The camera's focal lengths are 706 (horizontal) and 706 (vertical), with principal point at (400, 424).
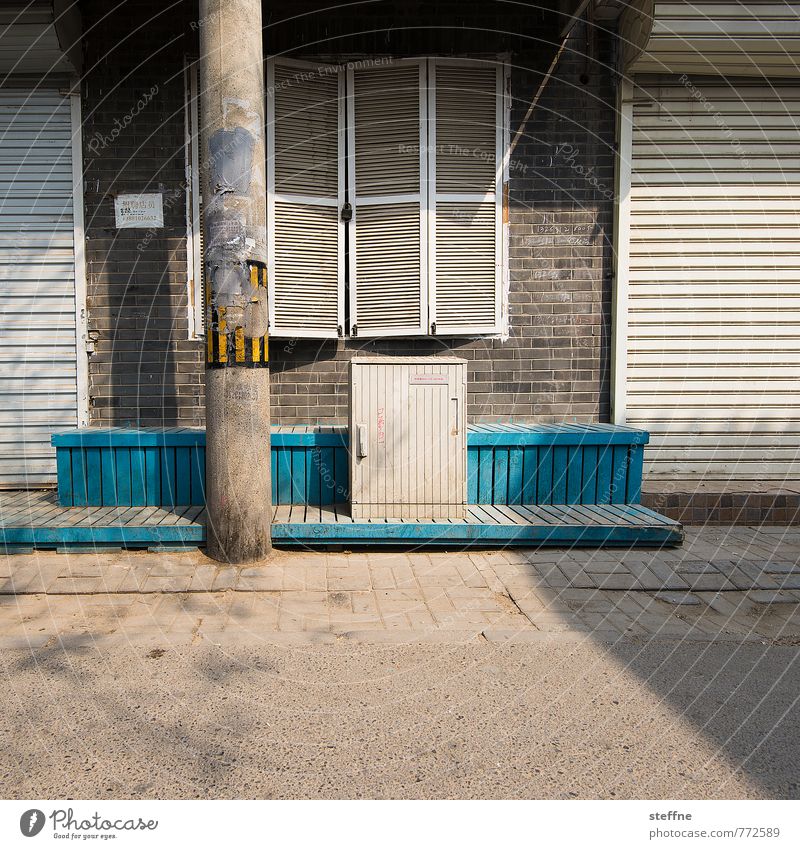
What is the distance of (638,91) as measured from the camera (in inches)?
296

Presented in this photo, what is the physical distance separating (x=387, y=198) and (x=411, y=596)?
4.55m

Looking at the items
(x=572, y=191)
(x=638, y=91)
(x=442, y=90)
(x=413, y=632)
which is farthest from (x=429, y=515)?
(x=638, y=91)

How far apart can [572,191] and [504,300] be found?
138 centimetres

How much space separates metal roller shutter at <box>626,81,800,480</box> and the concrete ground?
252cm

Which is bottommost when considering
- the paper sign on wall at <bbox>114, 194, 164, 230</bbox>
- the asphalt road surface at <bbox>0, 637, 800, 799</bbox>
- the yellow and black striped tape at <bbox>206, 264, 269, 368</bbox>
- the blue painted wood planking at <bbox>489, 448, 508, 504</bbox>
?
the asphalt road surface at <bbox>0, 637, 800, 799</bbox>

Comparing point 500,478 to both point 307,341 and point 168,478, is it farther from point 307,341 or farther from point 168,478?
point 168,478

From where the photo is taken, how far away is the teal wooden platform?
551cm

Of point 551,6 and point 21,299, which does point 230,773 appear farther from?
point 551,6

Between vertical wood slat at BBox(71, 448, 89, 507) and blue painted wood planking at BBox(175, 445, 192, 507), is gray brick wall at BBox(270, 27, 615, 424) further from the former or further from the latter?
vertical wood slat at BBox(71, 448, 89, 507)

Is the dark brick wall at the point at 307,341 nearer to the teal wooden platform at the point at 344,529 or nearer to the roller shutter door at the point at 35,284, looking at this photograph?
the roller shutter door at the point at 35,284

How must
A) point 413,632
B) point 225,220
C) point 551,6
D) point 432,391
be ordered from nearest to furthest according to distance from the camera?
point 413,632 → point 225,220 → point 432,391 → point 551,6

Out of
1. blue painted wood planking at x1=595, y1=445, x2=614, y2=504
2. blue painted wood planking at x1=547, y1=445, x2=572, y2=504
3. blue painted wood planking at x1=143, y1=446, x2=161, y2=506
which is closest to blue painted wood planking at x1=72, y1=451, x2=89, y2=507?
blue painted wood planking at x1=143, y1=446, x2=161, y2=506

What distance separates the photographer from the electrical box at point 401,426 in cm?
560

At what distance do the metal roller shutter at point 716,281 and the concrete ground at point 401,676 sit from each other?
8.27 feet
